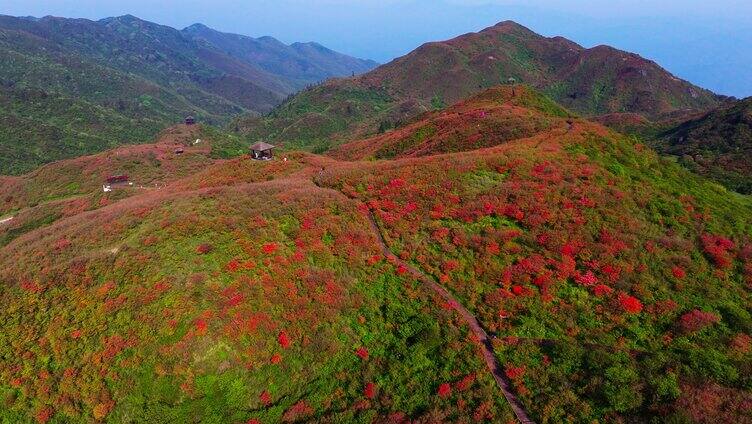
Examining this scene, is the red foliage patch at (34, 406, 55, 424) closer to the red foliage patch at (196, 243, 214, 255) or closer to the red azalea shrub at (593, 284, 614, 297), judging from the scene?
the red foliage patch at (196, 243, 214, 255)

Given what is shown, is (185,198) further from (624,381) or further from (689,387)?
(689,387)

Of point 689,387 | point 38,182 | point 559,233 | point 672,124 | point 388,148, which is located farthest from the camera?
point 672,124

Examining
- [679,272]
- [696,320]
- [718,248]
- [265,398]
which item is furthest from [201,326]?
[718,248]

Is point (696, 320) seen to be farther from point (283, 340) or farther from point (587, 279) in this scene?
point (283, 340)

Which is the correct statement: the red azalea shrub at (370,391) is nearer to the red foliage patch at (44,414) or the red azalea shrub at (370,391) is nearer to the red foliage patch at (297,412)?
the red foliage patch at (297,412)

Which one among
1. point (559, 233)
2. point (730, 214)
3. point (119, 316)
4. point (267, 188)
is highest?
point (730, 214)

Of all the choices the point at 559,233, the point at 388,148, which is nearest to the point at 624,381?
the point at 559,233

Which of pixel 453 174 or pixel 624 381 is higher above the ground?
pixel 453 174

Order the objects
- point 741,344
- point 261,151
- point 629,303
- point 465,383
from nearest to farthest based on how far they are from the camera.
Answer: point 465,383 → point 741,344 → point 629,303 → point 261,151
